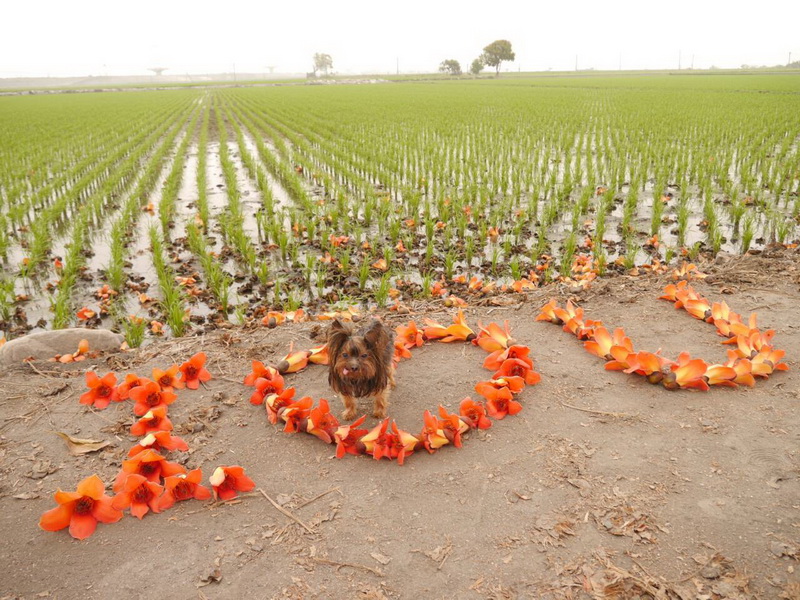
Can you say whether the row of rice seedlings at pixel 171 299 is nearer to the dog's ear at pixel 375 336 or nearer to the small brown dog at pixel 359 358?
the small brown dog at pixel 359 358

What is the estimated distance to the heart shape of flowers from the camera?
2840 millimetres

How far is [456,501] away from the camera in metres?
2.57

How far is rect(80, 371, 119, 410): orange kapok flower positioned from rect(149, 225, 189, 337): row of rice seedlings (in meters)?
1.63

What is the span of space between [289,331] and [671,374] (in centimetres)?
292

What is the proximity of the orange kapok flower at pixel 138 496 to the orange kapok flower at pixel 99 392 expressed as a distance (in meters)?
1.05

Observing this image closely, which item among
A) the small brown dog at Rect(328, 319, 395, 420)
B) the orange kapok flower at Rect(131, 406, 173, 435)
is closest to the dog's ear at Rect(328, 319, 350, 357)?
the small brown dog at Rect(328, 319, 395, 420)

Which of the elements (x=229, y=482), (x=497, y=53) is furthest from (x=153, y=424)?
(x=497, y=53)

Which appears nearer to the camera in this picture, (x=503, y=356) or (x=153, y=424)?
(x=153, y=424)

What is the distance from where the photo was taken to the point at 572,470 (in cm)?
273

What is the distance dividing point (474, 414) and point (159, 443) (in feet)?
5.81

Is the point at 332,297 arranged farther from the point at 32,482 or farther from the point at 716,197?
the point at 716,197

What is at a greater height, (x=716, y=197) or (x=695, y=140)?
(x=695, y=140)

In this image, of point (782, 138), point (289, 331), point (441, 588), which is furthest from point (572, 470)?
point (782, 138)

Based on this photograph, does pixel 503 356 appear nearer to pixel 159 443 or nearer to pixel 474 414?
pixel 474 414
